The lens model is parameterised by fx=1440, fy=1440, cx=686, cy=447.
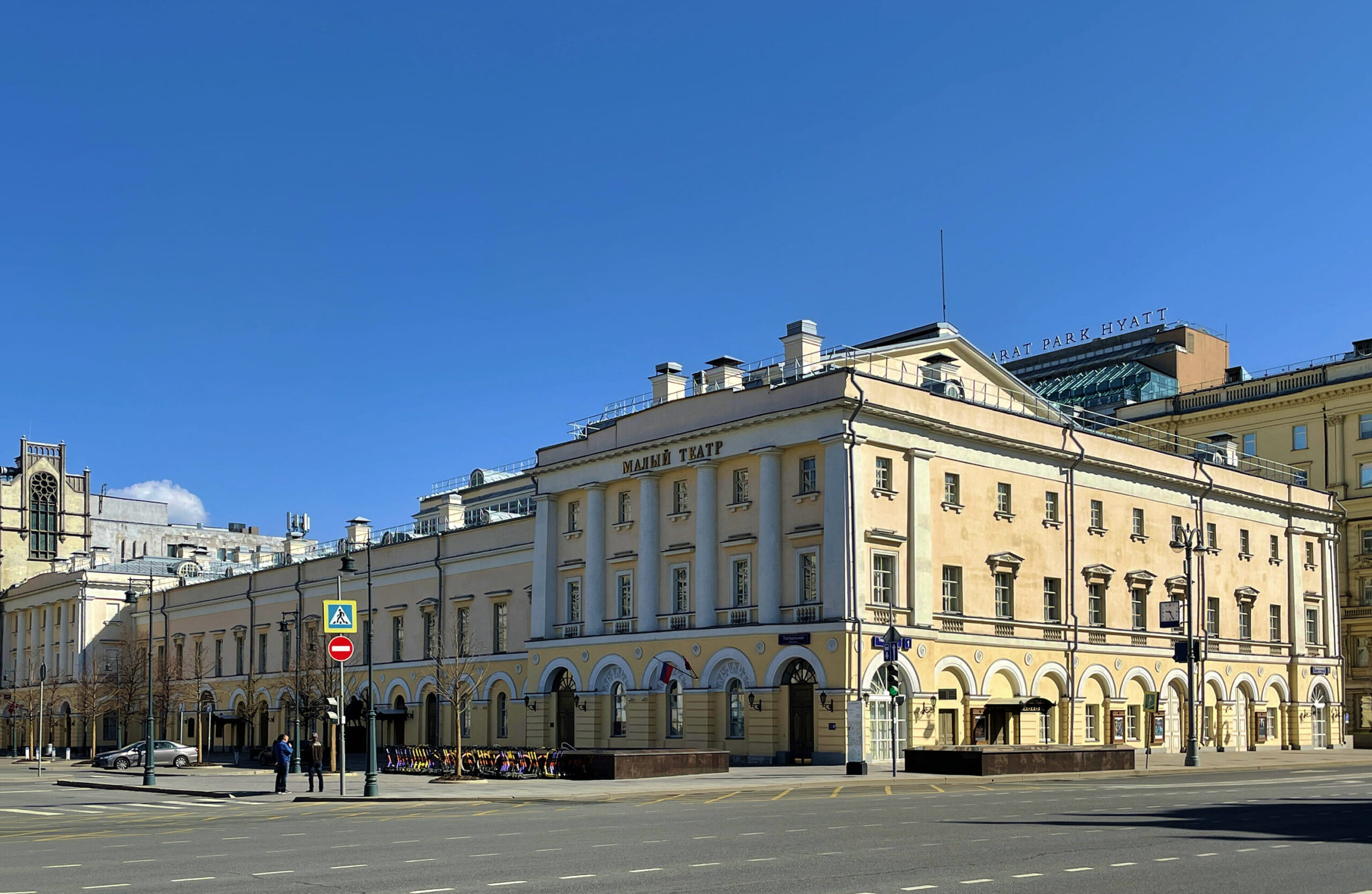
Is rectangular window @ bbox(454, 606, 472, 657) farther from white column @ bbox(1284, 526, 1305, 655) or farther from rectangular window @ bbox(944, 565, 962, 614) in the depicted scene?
white column @ bbox(1284, 526, 1305, 655)

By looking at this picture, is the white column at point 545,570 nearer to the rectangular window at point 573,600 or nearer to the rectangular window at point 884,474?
the rectangular window at point 573,600

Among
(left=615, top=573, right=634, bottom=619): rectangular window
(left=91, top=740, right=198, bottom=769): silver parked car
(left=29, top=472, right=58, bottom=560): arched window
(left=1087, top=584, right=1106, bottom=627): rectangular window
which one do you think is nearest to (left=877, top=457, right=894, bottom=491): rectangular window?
(left=615, top=573, right=634, bottom=619): rectangular window

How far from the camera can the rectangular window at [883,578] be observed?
54.5 meters

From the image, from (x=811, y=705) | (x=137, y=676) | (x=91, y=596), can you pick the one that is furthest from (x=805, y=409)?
(x=91, y=596)

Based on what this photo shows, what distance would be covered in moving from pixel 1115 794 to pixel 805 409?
78.9ft

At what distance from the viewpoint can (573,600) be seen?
219ft

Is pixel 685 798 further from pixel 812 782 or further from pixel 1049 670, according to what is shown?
pixel 1049 670

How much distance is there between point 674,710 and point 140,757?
29837mm

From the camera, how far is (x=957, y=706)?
57219 mm

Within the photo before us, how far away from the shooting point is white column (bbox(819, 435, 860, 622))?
5309 cm

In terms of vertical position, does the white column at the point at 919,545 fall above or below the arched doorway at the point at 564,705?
above

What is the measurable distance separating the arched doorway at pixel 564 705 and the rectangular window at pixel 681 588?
7.86 meters

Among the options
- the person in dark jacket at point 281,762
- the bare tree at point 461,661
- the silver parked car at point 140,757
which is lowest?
the silver parked car at point 140,757

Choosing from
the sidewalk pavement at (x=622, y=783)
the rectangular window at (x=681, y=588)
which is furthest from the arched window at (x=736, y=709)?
the rectangular window at (x=681, y=588)
